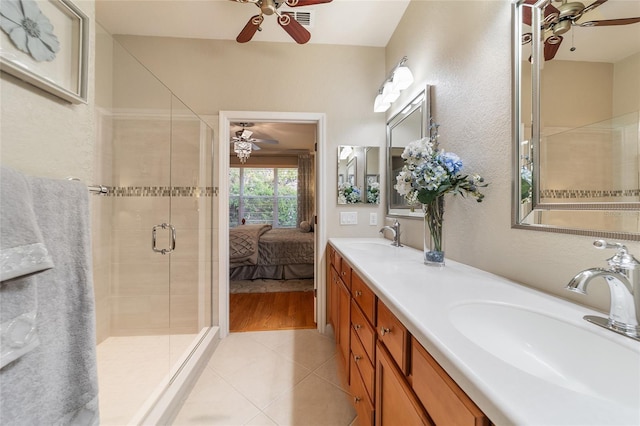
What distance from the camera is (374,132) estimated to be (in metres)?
2.32

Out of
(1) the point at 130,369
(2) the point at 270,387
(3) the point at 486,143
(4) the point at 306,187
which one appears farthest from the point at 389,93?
(4) the point at 306,187

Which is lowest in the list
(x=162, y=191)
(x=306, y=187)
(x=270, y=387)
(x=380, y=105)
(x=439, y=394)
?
(x=270, y=387)

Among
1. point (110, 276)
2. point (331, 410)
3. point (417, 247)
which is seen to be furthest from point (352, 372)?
point (110, 276)

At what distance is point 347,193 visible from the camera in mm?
2285

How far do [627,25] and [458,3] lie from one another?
2.88ft

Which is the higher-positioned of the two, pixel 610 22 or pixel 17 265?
pixel 610 22

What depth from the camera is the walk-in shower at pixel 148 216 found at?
188cm

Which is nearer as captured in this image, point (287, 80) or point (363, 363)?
point (363, 363)

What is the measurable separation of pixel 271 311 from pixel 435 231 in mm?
2103

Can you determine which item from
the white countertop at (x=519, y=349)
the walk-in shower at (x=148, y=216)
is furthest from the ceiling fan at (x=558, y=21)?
the walk-in shower at (x=148, y=216)

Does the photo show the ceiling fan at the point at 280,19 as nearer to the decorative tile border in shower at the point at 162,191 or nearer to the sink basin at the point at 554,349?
the decorative tile border in shower at the point at 162,191

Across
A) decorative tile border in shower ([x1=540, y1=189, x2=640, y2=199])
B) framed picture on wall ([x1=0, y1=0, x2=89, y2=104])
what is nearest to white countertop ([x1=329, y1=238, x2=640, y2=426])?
decorative tile border in shower ([x1=540, y1=189, x2=640, y2=199])

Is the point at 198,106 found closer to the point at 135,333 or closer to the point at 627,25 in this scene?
the point at 135,333

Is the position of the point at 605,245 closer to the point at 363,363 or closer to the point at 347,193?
the point at 363,363
